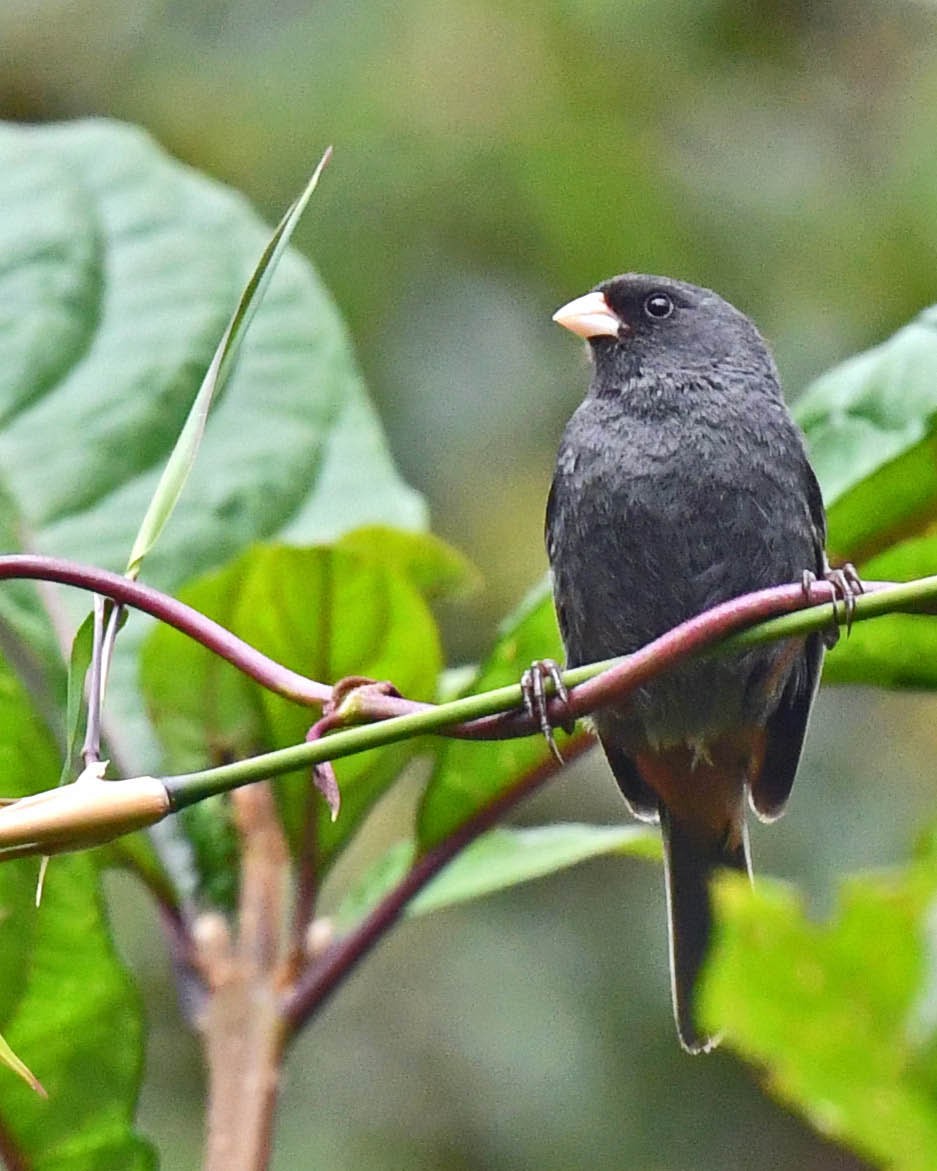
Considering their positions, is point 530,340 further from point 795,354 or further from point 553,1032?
point 553,1032

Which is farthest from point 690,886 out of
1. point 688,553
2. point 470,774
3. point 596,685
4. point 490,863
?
point 596,685

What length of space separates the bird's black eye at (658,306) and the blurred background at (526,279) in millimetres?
1690

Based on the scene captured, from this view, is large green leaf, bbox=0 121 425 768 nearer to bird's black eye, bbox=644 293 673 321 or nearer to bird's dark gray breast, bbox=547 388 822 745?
bird's dark gray breast, bbox=547 388 822 745

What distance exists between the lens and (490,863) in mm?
2352

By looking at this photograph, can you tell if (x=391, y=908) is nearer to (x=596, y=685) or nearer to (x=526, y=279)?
(x=596, y=685)

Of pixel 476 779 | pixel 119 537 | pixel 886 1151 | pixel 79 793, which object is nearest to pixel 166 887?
pixel 476 779

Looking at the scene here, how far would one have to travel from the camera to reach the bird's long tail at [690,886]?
9.77ft

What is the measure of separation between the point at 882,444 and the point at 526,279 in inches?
136

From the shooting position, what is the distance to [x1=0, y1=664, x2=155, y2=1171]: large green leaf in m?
1.94

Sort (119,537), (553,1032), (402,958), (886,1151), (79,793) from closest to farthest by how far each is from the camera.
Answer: (886,1151) < (79,793) < (119,537) < (553,1032) < (402,958)

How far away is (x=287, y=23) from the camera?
5.31 metres

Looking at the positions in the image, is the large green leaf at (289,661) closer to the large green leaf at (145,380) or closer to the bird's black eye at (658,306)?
the large green leaf at (145,380)

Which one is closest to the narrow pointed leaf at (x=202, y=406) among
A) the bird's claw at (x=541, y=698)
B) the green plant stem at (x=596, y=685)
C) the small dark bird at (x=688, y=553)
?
the green plant stem at (x=596, y=685)

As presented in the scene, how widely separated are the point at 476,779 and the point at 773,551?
0.66 m
